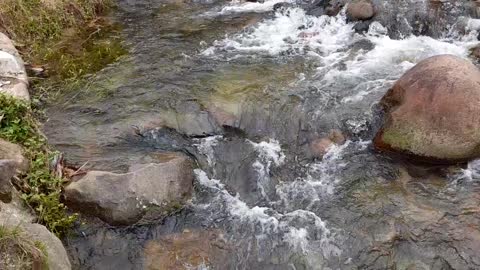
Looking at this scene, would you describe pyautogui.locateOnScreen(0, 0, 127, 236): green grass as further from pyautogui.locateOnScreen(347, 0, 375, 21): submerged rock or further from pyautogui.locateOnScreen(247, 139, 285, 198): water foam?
pyautogui.locateOnScreen(347, 0, 375, 21): submerged rock

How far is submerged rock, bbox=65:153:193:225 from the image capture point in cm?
553

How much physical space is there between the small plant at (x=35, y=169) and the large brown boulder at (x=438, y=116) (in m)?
3.98

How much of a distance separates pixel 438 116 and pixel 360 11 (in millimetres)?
3899

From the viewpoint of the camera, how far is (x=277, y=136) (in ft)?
→ 22.4

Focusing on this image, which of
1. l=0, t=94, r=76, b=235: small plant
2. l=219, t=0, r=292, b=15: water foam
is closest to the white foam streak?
l=0, t=94, r=76, b=235: small plant

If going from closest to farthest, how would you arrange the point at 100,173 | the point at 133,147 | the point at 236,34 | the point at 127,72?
the point at 100,173 → the point at 133,147 → the point at 127,72 → the point at 236,34

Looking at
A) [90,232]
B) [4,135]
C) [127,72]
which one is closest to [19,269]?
[90,232]

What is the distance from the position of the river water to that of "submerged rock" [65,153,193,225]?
0.17 m

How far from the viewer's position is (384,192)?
19.3ft

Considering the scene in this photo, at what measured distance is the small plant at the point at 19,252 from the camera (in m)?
4.27

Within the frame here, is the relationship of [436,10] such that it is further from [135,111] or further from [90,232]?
[90,232]

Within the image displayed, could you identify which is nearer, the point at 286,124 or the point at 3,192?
the point at 3,192

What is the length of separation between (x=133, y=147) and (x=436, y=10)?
20.7 ft

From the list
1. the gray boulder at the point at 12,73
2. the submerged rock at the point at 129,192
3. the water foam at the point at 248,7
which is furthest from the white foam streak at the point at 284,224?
the water foam at the point at 248,7
